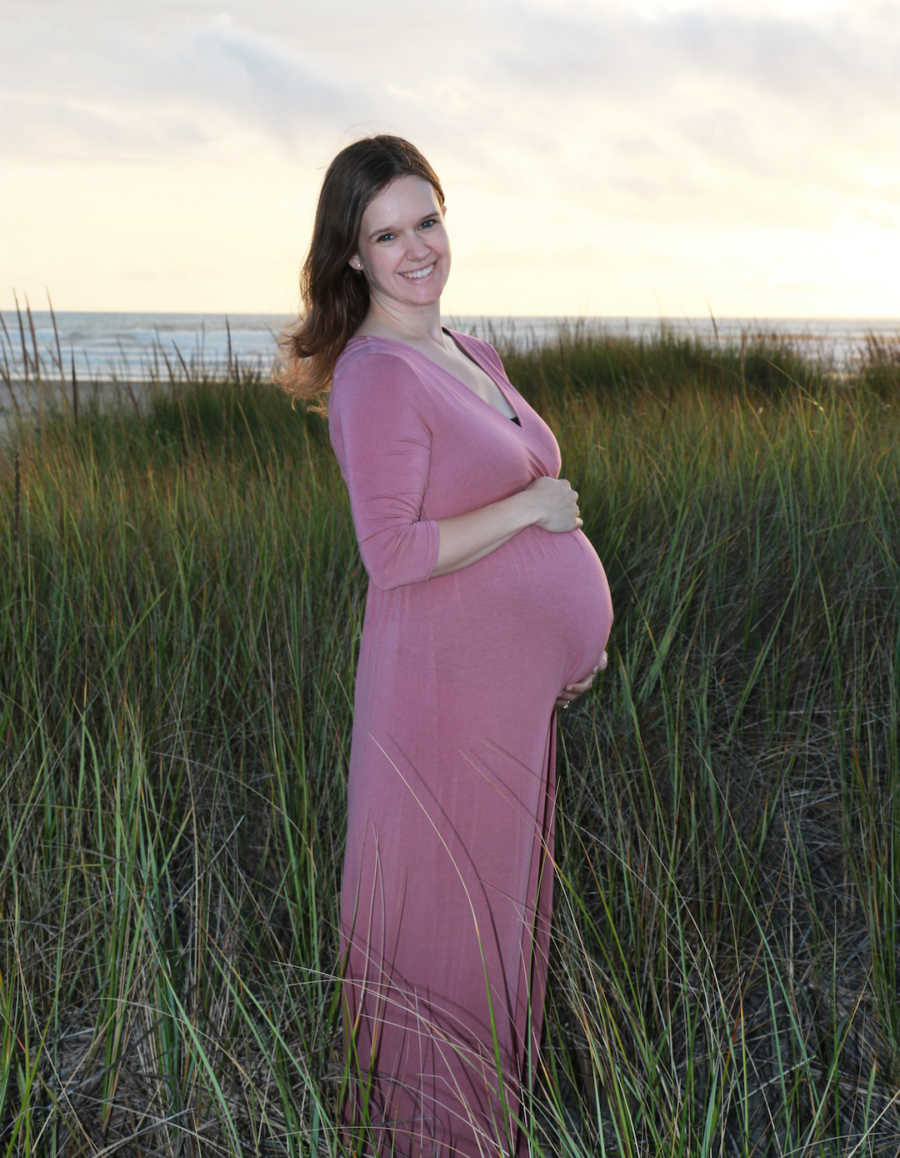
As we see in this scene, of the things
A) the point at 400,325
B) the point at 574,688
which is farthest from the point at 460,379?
the point at 574,688

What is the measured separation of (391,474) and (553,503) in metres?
0.33

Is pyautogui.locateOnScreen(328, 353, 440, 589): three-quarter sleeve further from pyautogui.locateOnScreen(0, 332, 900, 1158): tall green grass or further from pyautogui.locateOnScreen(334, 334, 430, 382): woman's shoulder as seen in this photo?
pyautogui.locateOnScreen(0, 332, 900, 1158): tall green grass

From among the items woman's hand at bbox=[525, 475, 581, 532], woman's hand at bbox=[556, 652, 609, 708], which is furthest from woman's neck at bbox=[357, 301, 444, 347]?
woman's hand at bbox=[556, 652, 609, 708]

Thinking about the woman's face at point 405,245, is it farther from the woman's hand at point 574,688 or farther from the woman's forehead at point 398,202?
the woman's hand at point 574,688

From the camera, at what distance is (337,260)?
203 centimetres

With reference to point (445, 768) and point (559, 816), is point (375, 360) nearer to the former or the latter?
point (445, 768)

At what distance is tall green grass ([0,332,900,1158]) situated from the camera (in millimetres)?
1818

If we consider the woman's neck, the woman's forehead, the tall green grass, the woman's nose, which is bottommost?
the tall green grass

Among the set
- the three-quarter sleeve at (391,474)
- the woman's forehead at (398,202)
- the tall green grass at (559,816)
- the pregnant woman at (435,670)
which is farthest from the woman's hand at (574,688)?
the woman's forehead at (398,202)

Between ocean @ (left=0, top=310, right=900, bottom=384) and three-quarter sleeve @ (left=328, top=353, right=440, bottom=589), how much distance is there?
0.85m

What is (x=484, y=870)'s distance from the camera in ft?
6.45

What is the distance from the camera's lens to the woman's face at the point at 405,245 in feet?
6.42

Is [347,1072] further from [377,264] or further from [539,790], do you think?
[377,264]

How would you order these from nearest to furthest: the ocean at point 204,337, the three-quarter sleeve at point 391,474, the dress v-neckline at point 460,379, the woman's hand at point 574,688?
the three-quarter sleeve at point 391,474 → the dress v-neckline at point 460,379 → the woman's hand at point 574,688 → the ocean at point 204,337
